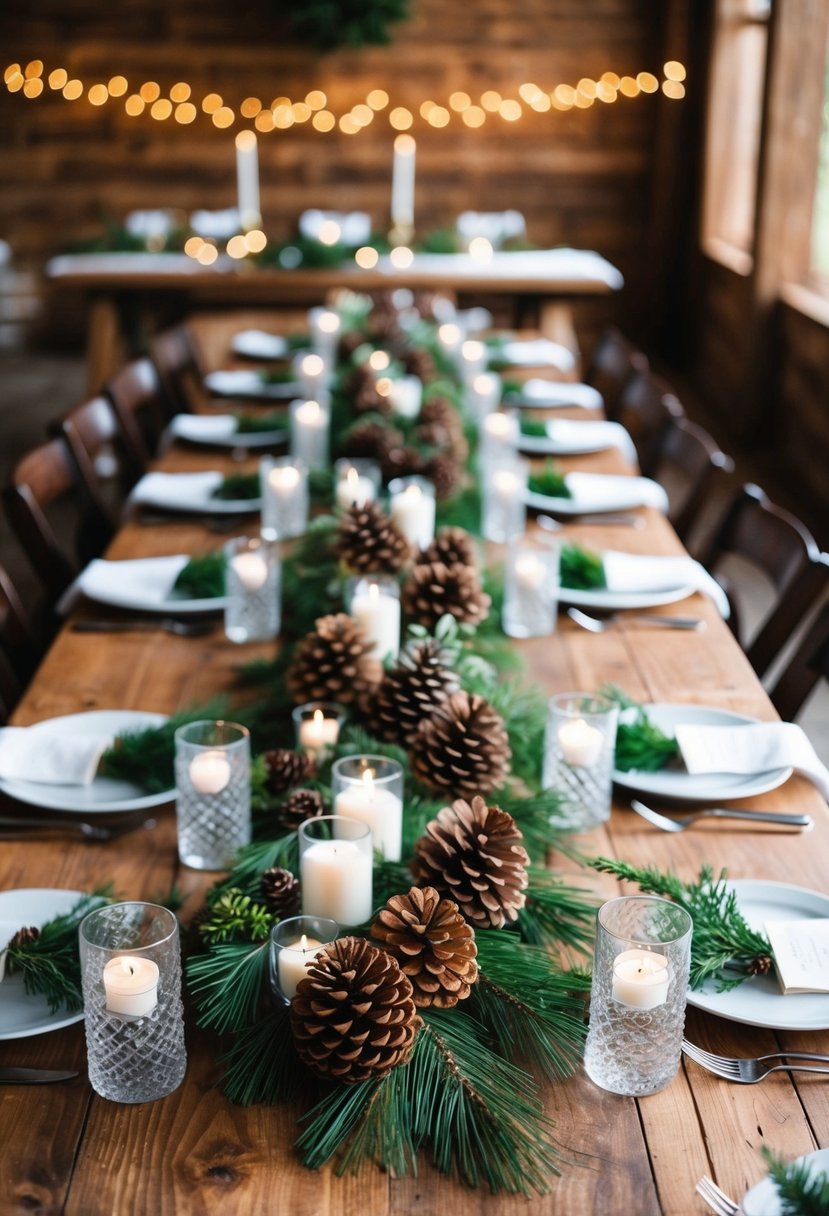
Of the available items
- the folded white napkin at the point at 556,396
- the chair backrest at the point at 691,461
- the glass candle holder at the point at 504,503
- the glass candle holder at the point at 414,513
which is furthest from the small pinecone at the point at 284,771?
the folded white napkin at the point at 556,396

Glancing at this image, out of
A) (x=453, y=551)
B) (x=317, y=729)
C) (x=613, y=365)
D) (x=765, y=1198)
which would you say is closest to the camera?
(x=765, y=1198)

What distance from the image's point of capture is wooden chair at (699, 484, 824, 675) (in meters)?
2.00

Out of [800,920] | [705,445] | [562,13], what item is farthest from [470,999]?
[562,13]

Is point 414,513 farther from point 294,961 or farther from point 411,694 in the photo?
point 294,961

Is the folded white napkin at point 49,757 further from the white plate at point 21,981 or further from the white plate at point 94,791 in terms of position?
the white plate at point 21,981

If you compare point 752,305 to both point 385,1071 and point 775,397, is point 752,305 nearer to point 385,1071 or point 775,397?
point 775,397

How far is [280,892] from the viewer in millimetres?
1170

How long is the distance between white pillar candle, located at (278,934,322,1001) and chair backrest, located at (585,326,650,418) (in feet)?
8.79

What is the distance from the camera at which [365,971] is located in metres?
0.95

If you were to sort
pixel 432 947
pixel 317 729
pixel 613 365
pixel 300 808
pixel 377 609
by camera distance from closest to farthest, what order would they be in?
pixel 432 947 → pixel 300 808 → pixel 317 729 → pixel 377 609 → pixel 613 365

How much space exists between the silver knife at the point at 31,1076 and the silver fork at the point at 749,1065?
487 millimetres

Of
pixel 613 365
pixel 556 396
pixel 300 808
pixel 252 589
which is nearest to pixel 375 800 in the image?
pixel 300 808

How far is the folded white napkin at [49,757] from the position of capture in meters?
1.48

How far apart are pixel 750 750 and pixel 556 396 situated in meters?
1.98
